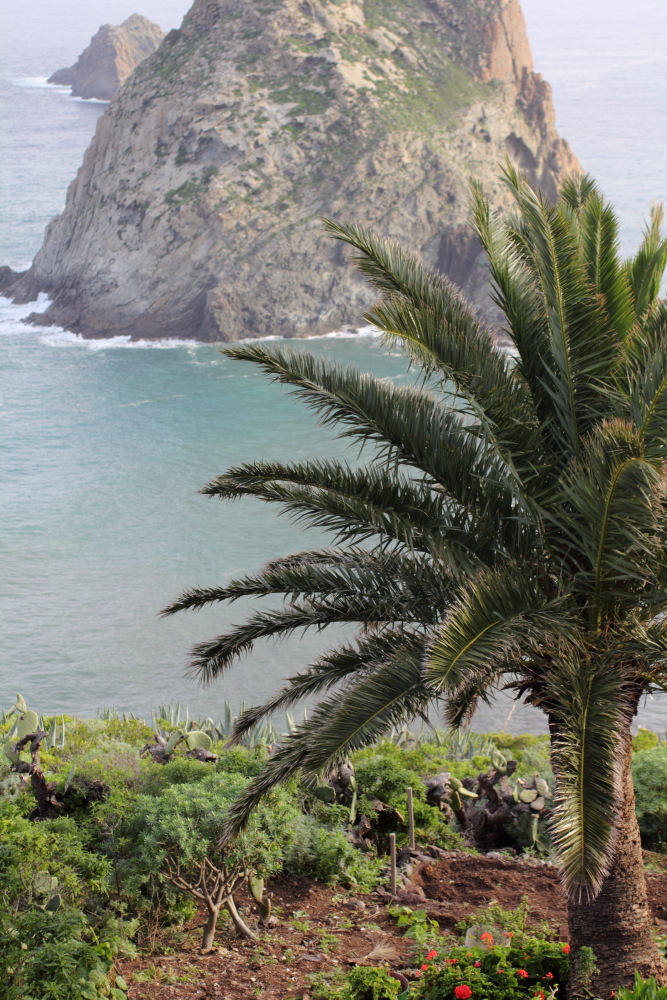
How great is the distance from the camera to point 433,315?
755 centimetres

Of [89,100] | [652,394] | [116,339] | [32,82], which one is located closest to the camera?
[652,394]

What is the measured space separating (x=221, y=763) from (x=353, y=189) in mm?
59296

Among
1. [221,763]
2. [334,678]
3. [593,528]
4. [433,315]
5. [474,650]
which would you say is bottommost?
[221,763]

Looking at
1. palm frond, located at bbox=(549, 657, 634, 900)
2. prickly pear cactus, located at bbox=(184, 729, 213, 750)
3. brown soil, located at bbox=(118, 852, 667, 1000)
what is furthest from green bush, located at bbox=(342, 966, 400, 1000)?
prickly pear cactus, located at bbox=(184, 729, 213, 750)

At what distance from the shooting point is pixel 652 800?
11.2 meters

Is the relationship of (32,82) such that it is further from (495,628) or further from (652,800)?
(495,628)

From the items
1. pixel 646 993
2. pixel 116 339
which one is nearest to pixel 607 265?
pixel 646 993

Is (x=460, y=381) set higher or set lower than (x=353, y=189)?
lower

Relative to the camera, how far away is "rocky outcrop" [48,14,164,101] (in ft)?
433

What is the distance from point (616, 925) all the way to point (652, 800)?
4189 millimetres

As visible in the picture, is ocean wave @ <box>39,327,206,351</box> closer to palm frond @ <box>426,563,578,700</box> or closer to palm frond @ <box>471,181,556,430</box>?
palm frond @ <box>471,181,556,430</box>

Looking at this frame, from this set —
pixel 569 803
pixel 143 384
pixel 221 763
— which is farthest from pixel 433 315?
pixel 143 384

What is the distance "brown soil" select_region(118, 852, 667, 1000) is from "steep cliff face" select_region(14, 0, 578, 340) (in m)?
54.1

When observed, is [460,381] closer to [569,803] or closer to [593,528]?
[593,528]
